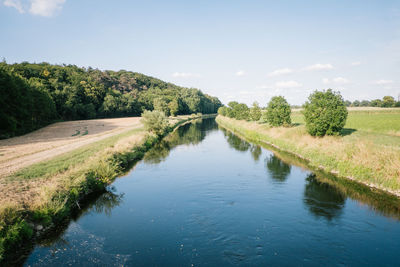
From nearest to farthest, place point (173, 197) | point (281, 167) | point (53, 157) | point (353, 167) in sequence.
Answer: point (173, 197) → point (353, 167) → point (53, 157) → point (281, 167)

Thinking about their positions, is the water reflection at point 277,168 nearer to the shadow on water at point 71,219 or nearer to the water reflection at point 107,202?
the water reflection at point 107,202

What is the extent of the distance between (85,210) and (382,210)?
16.2 metres

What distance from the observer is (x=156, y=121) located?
39094 millimetres

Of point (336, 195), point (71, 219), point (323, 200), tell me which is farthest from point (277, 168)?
point (71, 219)

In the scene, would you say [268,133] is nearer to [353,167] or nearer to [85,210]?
[353,167]

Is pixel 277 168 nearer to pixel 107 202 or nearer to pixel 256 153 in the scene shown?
pixel 256 153

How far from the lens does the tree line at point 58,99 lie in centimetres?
3294

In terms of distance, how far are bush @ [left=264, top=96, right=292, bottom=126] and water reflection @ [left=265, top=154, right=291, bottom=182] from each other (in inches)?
525

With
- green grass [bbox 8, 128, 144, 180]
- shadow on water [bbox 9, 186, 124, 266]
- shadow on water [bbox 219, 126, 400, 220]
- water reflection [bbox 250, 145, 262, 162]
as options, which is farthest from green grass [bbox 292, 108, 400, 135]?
green grass [bbox 8, 128, 144, 180]

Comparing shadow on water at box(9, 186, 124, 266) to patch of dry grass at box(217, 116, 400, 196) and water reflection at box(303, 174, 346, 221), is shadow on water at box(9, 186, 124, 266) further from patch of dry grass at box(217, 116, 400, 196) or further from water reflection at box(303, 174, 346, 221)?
patch of dry grass at box(217, 116, 400, 196)

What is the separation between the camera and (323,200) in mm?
13258

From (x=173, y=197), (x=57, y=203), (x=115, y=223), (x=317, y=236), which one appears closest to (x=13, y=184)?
(x=57, y=203)

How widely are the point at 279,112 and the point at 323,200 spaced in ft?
78.4

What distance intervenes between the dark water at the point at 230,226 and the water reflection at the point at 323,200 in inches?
2.2
